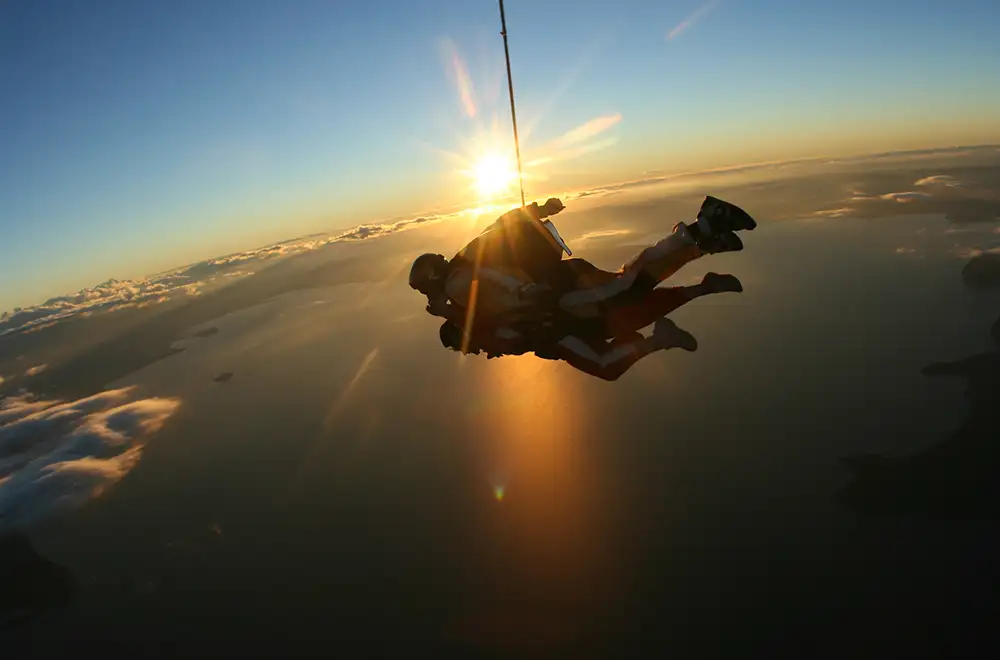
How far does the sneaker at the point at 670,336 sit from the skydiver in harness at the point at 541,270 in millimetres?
729

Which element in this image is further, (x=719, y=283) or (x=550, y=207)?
(x=550, y=207)

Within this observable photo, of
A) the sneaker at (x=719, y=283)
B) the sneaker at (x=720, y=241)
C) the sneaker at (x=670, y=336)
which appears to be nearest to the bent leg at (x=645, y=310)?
the sneaker at (x=670, y=336)

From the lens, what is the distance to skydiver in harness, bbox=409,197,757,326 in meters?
5.82

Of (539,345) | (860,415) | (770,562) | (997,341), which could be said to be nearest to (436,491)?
(770,562)

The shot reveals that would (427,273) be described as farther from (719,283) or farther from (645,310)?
(719,283)

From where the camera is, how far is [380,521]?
4515 inches

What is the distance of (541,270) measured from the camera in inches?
262

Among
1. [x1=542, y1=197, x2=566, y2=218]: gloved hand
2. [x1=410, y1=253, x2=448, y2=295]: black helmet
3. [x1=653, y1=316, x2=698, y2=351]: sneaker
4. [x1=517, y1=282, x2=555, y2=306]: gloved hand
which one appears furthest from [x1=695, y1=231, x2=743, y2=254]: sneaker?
[x1=410, y1=253, x2=448, y2=295]: black helmet

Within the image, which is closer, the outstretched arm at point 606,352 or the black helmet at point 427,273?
the outstretched arm at point 606,352

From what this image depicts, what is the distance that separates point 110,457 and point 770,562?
195624 millimetres

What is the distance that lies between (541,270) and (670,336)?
2.25 m

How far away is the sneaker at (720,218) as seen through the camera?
5648 millimetres

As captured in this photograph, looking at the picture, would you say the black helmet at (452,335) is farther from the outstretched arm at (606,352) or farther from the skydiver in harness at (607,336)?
the outstretched arm at (606,352)


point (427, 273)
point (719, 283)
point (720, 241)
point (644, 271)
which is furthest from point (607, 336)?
point (427, 273)
